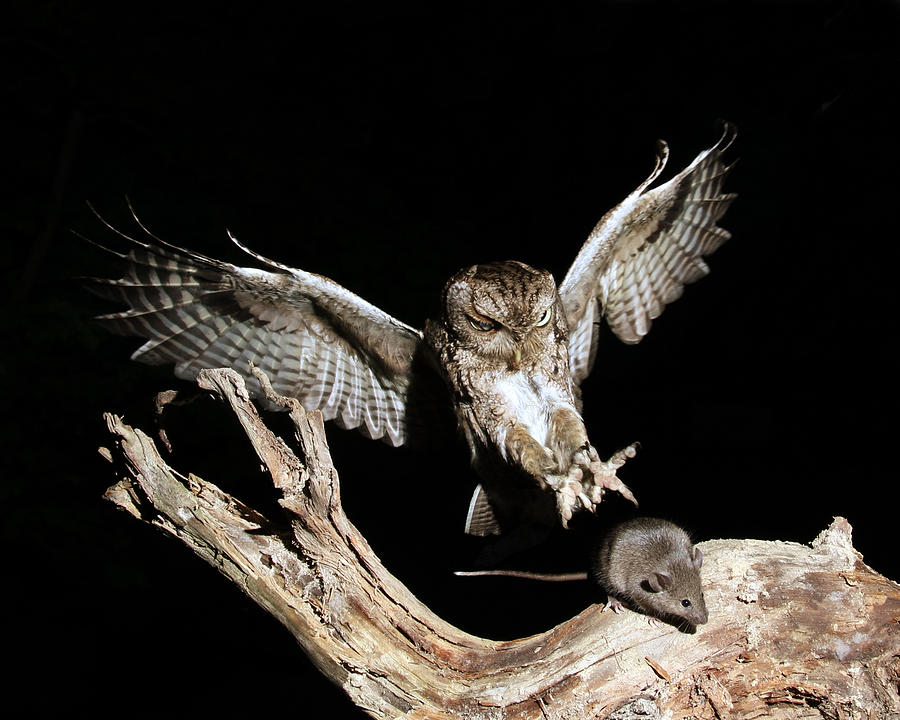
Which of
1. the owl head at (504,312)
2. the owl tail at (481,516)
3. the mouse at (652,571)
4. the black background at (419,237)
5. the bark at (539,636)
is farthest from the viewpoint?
the black background at (419,237)

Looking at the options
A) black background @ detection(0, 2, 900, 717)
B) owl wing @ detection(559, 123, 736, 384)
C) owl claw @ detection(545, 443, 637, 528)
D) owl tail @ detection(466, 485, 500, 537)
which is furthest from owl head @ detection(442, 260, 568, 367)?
black background @ detection(0, 2, 900, 717)

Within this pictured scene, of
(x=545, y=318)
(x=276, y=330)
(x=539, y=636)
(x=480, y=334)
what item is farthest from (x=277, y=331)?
(x=539, y=636)

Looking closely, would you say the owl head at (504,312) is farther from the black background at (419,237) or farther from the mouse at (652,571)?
the black background at (419,237)

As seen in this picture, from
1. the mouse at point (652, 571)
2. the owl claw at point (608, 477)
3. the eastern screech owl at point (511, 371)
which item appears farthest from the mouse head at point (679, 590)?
the eastern screech owl at point (511, 371)

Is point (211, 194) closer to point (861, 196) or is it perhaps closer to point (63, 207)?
point (63, 207)

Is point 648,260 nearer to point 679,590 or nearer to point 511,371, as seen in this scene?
point 511,371

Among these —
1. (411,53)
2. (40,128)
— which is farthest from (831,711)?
(40,128)

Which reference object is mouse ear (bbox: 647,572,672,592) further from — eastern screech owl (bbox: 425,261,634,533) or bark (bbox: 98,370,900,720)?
eastern screech owl (bbox: 425,261,634,533)
